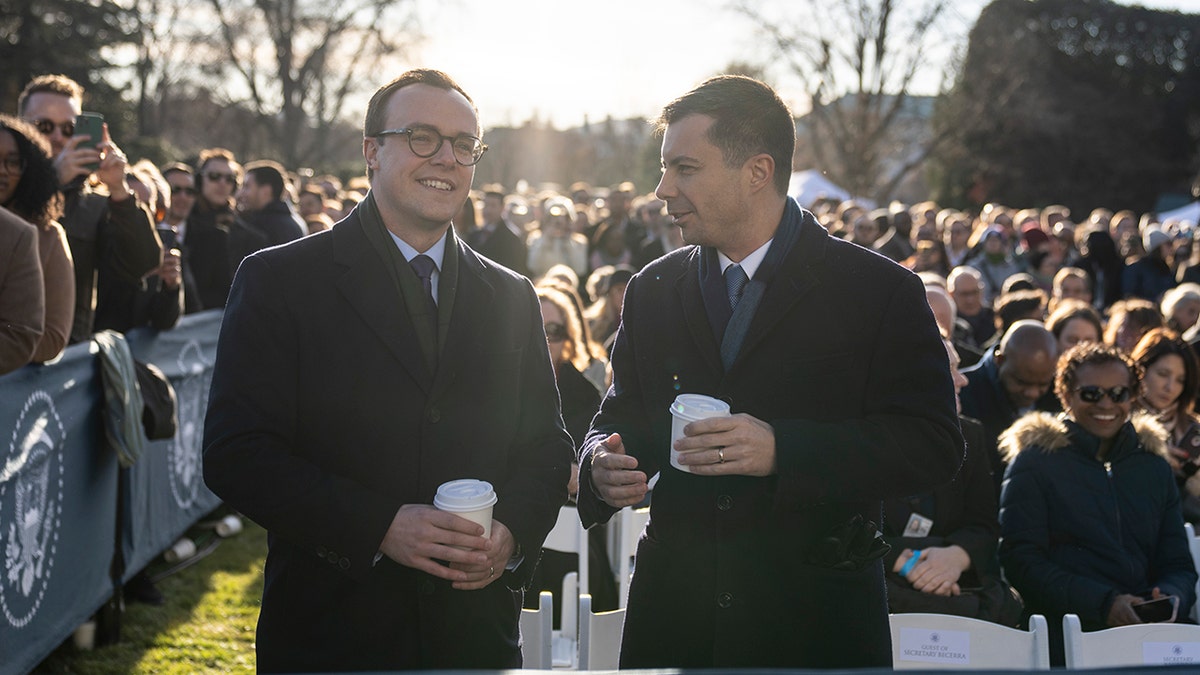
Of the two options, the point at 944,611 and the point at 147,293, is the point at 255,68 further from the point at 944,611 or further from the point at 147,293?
the point at 944,611

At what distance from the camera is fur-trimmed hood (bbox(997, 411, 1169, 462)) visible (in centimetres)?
412

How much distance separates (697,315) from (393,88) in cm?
90

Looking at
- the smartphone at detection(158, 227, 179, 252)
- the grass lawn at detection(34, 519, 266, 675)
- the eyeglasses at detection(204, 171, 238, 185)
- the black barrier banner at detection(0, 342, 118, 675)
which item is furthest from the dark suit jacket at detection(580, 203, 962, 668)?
the eyeglasses at detection(204, 171, 238, 185)

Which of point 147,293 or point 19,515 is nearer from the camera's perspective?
point 19,515

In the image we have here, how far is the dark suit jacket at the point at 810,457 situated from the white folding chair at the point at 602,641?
0.81 meters

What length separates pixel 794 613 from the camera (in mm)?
2355

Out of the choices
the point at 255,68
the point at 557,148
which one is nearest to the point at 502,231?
the point at 255,68

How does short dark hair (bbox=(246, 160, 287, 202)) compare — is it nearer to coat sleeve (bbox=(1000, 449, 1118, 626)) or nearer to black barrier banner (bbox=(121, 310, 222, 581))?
black barrier banner (bbox=(121, 310, 222, 581))

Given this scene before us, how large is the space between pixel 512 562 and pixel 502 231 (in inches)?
313

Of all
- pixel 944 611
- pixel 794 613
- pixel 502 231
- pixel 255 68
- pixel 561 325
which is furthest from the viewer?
pixel 255 68

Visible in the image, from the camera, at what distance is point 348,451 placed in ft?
7.64

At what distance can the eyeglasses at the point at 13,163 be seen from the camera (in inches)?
158

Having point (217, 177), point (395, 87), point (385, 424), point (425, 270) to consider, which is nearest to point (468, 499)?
point (385, 424)

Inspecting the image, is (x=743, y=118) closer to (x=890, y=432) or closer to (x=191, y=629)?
(x=890, y=432)
